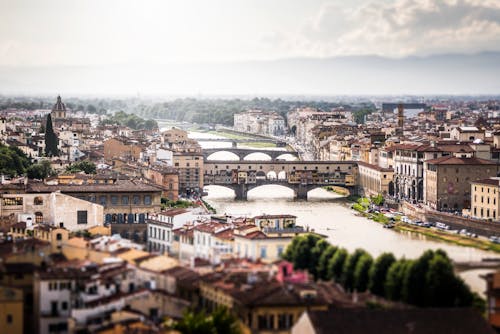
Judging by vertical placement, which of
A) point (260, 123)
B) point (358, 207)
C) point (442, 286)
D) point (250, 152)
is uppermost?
point (260, 123)

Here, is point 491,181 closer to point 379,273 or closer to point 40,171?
point 40,171

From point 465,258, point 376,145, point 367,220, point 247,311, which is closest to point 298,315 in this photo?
point 247,311

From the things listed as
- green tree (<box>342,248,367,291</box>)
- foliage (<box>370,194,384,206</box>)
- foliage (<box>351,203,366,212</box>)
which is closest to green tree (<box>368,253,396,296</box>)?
green tree (<box>342,248,367,291</box>)

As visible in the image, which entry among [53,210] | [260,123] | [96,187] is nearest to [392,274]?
[53,210]

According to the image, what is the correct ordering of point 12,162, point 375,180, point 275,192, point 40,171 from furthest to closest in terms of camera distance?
point 275,192, point 375,180, point 12,162, point 40,171

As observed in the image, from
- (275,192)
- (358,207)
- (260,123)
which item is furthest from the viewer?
(260,123)

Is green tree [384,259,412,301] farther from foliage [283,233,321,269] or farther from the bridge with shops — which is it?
the bridge with shops

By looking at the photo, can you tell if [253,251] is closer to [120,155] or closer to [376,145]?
[120,155]

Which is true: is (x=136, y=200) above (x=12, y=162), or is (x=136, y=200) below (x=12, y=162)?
below
